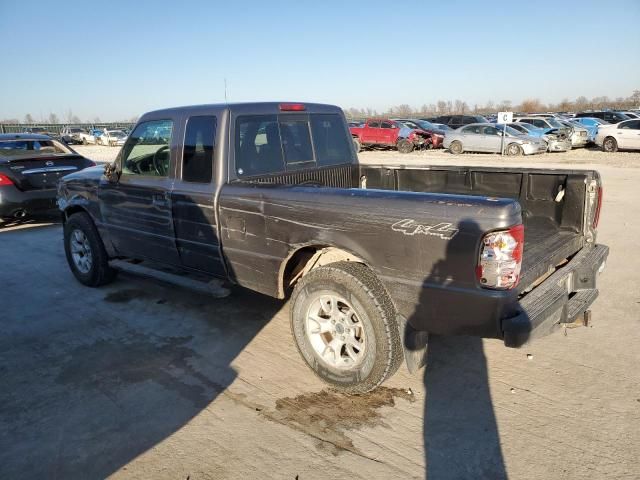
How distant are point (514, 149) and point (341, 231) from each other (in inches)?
779

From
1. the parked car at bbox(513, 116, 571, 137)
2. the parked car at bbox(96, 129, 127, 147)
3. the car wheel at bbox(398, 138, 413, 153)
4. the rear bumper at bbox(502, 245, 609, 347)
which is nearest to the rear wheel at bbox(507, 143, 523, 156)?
the parked car at bbox(513, 116, 571, 137)

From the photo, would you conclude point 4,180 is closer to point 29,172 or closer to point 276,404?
point 29,172

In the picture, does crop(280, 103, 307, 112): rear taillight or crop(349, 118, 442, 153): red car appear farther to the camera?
crop(349, 118, 442, 153): red car

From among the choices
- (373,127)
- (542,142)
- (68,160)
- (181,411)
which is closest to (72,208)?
(181,411)

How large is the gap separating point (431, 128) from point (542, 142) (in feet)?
22.3

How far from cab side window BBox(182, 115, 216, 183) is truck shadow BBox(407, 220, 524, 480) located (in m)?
2.13

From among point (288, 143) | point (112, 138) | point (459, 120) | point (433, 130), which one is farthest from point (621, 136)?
point (112, 138)

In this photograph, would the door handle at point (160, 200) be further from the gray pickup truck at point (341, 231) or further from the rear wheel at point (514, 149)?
the rear wheel at point (514, 149)

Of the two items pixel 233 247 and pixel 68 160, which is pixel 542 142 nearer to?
pixel 68 160

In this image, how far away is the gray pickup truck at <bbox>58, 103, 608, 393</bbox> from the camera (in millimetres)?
2703

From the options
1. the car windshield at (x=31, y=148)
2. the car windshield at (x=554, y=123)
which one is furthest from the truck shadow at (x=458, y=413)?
the car windshield at (x=554, y=123)

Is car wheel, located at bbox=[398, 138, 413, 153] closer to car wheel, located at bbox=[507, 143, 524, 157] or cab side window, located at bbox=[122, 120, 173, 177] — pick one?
car wheel, located at bbox=[507, 143, 524, 157]

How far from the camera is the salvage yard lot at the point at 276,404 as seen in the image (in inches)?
104

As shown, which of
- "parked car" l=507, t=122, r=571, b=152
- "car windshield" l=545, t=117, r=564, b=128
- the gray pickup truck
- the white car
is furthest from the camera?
"car windshield" l=545, t=117, r=564, b=128
